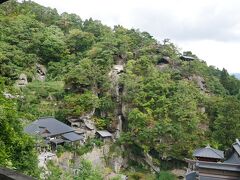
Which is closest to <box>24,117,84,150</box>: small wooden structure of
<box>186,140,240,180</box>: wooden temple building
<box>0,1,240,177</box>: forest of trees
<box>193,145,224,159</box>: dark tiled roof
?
<box>0,1,240,177</box>: forest of trees

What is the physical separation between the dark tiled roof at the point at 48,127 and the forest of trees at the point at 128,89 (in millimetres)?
861

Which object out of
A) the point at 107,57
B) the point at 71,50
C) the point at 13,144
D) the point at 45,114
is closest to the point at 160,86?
the point at 107,57

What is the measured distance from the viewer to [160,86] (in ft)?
75.9

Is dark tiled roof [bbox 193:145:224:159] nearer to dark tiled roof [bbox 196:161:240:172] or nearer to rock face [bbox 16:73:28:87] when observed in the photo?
dark tiled roof [bbox 196:161:240:172]

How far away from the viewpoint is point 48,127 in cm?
1983

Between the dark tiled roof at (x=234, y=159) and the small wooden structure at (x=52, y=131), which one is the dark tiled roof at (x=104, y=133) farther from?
the dark tiled roof at (x=234, y=159)

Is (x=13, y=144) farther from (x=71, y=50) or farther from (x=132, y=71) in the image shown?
(x=71, y=50)

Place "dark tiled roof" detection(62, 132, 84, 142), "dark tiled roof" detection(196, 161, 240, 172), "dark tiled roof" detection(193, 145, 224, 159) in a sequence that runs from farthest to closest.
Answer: "dark tiled roof" detection(62, 132, 84, 142) → "dark tiled roof" detection(193, 145, 224, 159) → "dark tiled roof" detection(196, 161, 240, 172)

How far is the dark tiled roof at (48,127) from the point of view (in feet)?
63.2

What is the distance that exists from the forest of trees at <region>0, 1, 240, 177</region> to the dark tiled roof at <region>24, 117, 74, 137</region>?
2.82 ft

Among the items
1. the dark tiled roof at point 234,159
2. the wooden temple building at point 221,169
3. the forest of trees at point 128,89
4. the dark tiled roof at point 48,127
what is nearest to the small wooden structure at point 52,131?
the dark tiled roof at point 48,127

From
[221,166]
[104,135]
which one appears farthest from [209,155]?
[221,166]

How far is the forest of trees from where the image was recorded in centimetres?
2166

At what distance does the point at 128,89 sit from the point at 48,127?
6.75 meters
